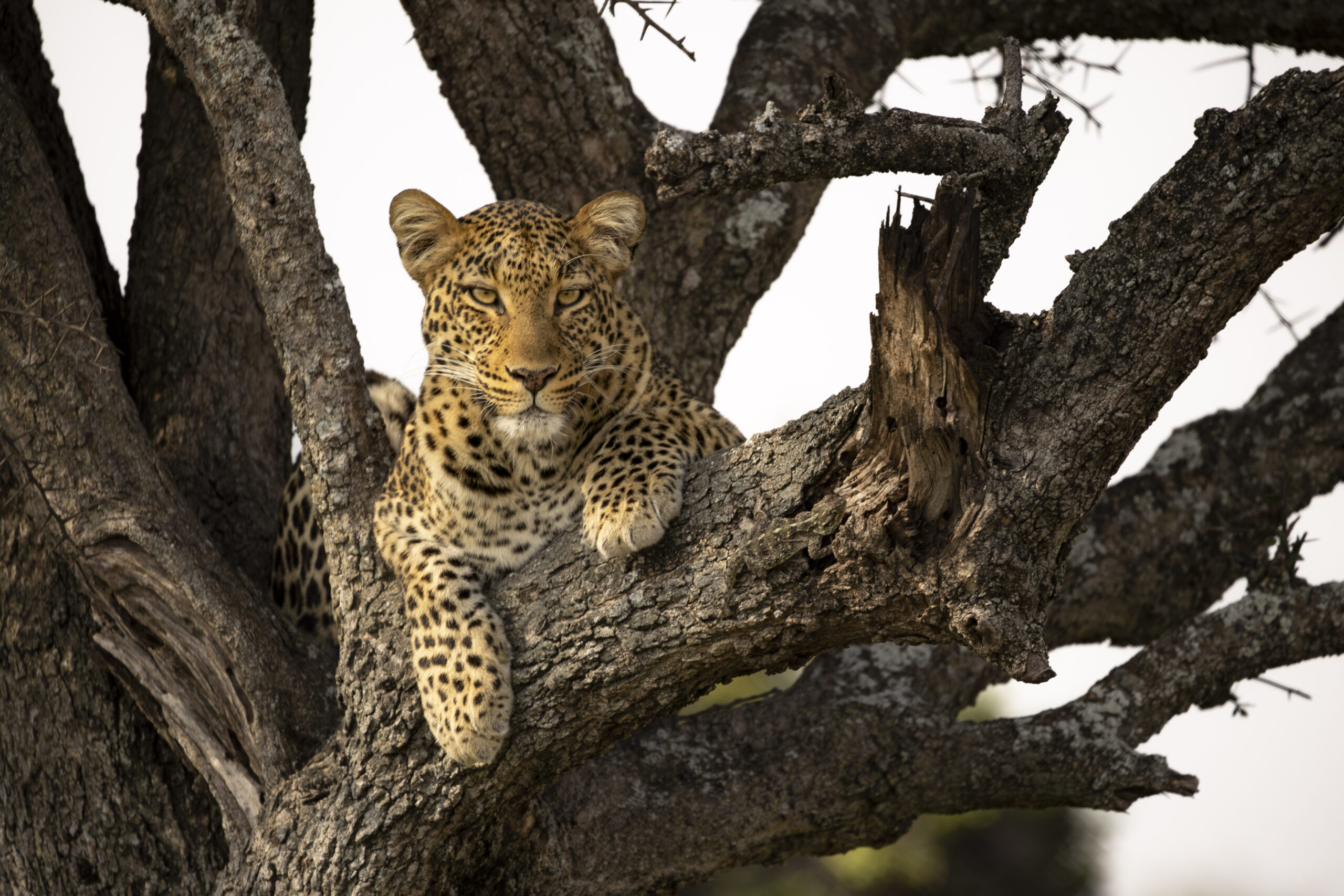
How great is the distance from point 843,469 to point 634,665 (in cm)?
98

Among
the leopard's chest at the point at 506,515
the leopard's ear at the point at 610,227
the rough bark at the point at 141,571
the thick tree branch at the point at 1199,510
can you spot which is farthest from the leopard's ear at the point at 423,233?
the thick tree branch at the point at 1199,510

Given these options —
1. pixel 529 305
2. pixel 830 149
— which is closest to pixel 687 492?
pixel 529 305

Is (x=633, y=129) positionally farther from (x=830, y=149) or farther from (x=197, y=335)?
(x=830, y=149)

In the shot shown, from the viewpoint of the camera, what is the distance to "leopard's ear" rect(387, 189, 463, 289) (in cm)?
483

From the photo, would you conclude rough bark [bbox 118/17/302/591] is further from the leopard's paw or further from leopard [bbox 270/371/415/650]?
the leopard's paw

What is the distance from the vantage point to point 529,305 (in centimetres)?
455

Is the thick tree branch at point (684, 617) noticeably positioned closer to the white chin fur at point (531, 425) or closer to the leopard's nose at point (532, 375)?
the white chin fur at point (531, 425)

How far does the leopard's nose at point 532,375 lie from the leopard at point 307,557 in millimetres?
1532

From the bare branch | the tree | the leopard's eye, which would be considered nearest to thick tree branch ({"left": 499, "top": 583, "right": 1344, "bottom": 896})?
the tree

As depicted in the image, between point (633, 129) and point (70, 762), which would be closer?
point (70, 762)

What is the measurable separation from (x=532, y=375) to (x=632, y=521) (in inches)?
30.4

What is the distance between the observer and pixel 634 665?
3984 millimetres

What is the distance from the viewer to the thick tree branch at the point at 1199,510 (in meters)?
6.24

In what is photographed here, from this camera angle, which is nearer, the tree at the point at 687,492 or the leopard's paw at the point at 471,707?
the tree at the point at 687,492
